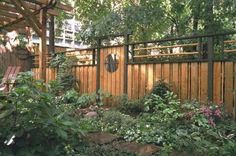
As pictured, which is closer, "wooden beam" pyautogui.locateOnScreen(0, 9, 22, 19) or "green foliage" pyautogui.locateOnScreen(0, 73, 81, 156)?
"green foliage" pyautogui.locateOnScreen(0, 73, 81, 156)

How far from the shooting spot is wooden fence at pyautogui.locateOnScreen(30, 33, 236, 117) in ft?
20.5

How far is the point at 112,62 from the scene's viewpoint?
8.45 m

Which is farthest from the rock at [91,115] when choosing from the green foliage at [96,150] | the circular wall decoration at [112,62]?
the circular wall decoration at [112,62]

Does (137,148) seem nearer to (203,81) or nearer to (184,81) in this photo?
(203,81)

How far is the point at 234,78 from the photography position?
604 cm

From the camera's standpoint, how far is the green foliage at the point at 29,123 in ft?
12.1

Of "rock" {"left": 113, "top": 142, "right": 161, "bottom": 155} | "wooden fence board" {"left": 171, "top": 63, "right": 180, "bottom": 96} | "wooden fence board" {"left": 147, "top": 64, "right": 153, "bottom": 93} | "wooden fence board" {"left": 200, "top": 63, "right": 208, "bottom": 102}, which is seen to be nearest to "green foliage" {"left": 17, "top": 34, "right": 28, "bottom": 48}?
"wooden fence board" {"left": 147, "top": 64, "right": 153, "bottom": 93}

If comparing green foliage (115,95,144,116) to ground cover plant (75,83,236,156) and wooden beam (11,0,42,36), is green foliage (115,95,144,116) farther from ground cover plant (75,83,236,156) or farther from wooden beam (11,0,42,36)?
wooden beam (11,0,42,36)

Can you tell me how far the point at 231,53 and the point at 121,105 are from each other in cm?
258

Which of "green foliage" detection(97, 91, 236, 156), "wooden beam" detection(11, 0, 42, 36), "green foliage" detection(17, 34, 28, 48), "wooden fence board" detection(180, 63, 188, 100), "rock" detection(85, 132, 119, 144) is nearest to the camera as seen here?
"green foliage" detection(97, 91, 236, 156)

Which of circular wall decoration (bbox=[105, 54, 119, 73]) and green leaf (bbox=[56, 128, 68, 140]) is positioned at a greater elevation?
circular wall decoration (bbox=[105, 54, 119, 73])

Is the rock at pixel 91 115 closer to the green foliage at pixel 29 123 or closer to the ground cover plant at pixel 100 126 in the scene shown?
the ground cover plant at pixel 100 126

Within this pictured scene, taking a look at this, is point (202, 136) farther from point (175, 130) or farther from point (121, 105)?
point (121, 105)

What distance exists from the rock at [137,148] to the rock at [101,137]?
198mm
